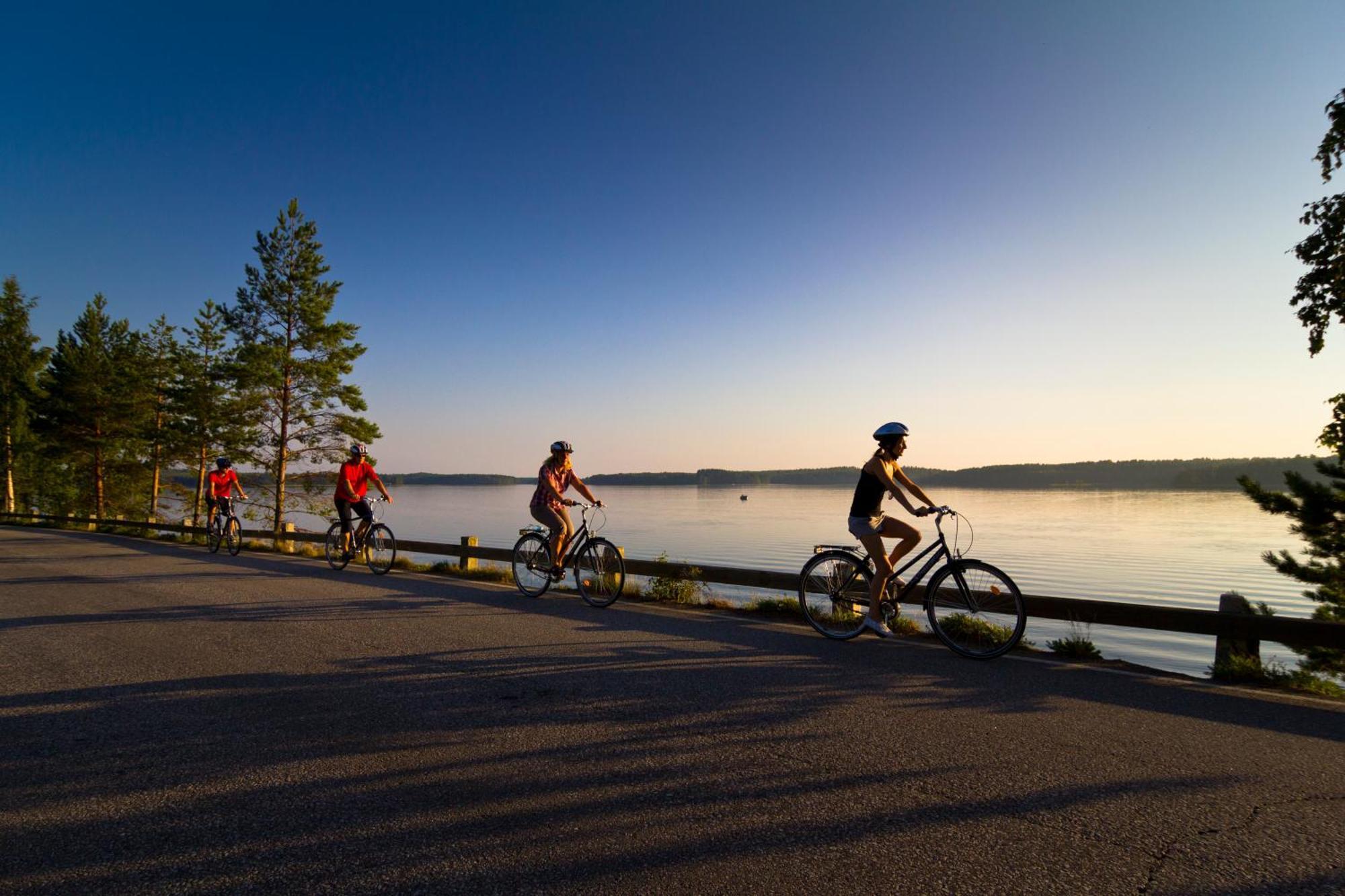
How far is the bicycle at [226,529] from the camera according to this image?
51.8ft

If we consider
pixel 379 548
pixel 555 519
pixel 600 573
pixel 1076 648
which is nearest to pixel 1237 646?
pixel 1076 648

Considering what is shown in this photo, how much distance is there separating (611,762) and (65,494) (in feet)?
235

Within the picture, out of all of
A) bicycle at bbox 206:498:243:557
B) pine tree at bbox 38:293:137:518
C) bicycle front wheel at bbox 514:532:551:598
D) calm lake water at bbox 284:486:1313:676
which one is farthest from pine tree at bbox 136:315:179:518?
bicycle front wheel at bbox 514:532:551:598

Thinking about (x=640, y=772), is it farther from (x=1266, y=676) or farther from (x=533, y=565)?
(x=533, y=565)

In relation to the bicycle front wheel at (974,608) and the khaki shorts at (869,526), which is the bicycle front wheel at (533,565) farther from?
the bicycle front wheel at (974,608)

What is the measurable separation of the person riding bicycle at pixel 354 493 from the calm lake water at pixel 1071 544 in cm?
661

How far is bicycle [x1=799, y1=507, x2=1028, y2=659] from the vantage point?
19.8 ft

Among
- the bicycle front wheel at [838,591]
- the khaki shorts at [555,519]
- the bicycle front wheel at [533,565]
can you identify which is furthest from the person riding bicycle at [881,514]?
the bicycle front wheel at [533,565]

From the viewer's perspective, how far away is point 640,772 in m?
3.44

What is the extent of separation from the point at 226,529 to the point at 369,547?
618cm

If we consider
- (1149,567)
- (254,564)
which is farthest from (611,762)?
(1149,567)

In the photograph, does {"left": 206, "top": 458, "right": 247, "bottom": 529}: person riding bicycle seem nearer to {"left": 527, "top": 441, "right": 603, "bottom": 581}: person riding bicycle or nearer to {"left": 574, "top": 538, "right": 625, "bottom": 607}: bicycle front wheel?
{"left": 527, "top": 441, "right": 603, "bottom": 581}: person riding bicycle

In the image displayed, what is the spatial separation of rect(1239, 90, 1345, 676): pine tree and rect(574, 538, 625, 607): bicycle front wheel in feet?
32.3

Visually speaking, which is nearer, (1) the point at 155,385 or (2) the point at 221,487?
(2) the point at 221,487
